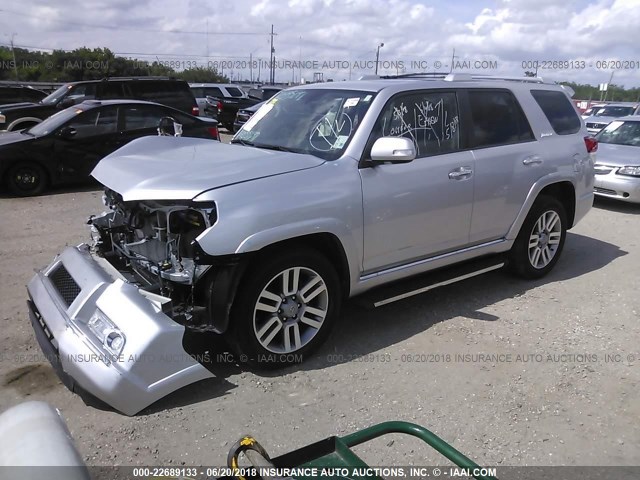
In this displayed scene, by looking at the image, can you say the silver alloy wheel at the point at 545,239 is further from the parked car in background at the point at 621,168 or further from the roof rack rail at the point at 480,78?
the parked car in background at the point at 621,168

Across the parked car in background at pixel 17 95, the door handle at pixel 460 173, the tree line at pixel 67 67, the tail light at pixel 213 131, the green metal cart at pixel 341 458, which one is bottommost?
the green metal cart at pixel 341 458

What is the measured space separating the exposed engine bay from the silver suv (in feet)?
0.04

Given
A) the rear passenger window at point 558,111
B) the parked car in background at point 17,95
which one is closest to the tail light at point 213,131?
the rear passenger window at point 558,111

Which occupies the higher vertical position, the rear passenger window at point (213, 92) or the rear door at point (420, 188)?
the rear passenger window at point (213, 92)

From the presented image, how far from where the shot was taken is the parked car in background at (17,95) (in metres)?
15.6

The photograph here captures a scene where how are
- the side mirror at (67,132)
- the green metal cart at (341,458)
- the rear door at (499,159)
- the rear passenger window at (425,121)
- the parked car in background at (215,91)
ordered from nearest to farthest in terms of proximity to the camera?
the green metal cart at (341,458) → the rear passenger window at (425,121) → the rear door at (499,159) → the side mirror at (67,132) → the parked car in background at (215,91)

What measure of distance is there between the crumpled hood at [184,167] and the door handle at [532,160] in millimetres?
2254

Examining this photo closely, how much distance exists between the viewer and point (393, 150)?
148 inches

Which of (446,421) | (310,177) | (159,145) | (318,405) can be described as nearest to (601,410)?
(446,421)

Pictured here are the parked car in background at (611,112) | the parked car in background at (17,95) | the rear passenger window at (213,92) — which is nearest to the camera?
the parked car in background at (17,95)

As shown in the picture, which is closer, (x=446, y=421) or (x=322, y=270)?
A: (x=446, y=421)

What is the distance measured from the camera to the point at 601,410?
136 inches

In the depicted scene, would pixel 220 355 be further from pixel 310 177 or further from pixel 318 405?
pixel 310 177

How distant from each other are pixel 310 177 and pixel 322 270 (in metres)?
0.65
